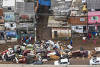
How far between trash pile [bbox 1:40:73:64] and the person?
185 centimetres

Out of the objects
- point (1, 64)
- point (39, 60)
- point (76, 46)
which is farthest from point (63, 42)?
point (1, 64)

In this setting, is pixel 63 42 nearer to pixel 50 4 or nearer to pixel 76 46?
pixel 76 46

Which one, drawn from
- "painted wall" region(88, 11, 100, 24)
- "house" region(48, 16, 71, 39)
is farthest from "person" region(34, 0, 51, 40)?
"painted wall" region(88, 11, 100, 24)

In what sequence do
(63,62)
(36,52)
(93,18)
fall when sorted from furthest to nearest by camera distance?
(93,18) → (36,52) → (63,62)

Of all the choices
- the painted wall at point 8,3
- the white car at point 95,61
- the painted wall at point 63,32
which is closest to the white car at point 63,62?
the white car at point 95,61

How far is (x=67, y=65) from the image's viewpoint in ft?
145

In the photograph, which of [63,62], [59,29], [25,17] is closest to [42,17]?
[25,17]

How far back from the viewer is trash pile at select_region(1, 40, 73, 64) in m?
47.7

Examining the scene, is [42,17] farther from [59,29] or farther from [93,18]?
[93,18]

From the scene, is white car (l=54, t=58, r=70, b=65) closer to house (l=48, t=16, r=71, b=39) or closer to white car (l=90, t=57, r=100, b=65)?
white car (l=90, t=57, r=100, b=65)

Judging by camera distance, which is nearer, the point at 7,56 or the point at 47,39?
the point at 7,56

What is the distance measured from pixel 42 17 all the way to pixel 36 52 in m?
6.90

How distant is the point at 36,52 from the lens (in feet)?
160

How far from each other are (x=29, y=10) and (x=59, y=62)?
792cm
